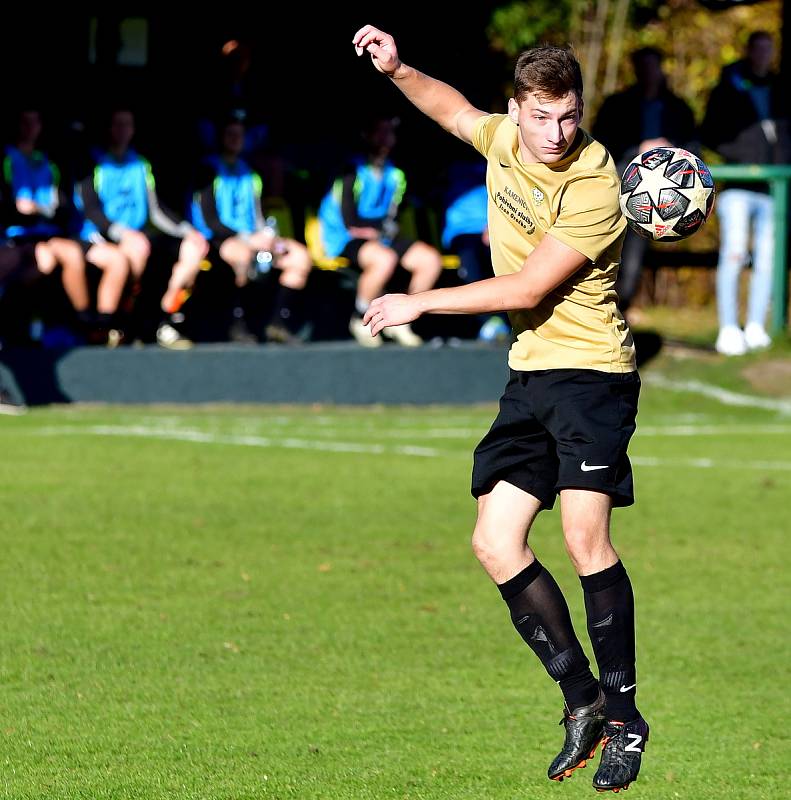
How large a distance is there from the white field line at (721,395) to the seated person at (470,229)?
4.44ft

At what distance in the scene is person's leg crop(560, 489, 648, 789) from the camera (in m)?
5.00

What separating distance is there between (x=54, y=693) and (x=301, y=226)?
10133mm

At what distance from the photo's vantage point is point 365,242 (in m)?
14.3

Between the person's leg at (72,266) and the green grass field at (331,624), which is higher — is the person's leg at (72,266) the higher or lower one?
the higher one

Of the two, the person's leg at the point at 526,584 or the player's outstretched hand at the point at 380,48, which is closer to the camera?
the person's leg at the point at 526,584

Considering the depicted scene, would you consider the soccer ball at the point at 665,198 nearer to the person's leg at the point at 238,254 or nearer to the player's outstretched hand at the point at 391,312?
the player's outstretched hand at the point at 391,312

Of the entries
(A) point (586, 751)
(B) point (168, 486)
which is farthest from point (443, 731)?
(B) point (168, 486)

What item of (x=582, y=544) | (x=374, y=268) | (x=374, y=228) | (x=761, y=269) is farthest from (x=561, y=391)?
(x=761, y=269)

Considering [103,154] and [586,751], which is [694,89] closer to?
[103,154]

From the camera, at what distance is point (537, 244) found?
509 centimetres

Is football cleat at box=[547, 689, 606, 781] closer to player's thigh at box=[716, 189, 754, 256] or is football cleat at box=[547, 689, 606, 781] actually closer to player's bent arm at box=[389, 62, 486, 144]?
player's bent arm at box=[389, 62, 486, 144]

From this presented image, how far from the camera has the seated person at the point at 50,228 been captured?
1339 cm

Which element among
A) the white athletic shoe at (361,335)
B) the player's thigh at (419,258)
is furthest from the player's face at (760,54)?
the white athletic shoe at (361,335)

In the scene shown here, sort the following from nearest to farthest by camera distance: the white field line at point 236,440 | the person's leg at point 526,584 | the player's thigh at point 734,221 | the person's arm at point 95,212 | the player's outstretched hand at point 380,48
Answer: the person's leg at point 526,584 → the player's outstretched hand at point 380,48 → the white field line at point 236,440 → the person's arm at point 95,212 → the player's thigh at point 734,221
